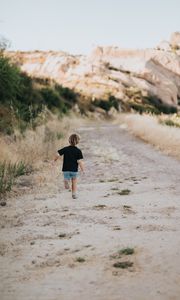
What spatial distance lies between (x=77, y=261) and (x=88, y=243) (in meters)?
0.63

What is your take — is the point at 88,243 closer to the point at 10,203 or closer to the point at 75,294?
the point at 75,294

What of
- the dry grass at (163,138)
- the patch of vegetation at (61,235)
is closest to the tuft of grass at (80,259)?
the patch of vegetation at (61,235)

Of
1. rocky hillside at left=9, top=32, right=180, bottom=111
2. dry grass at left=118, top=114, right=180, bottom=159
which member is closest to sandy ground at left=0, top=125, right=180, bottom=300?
dry grass at left=118, top=114, right=180, bottom=159

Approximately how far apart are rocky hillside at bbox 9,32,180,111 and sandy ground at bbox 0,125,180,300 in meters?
40.8

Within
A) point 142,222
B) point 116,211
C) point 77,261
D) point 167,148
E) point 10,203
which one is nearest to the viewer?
point 77,261

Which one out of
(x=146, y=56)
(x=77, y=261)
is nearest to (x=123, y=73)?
(x=146, y=56)

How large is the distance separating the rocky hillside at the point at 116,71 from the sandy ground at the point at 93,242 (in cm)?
4078

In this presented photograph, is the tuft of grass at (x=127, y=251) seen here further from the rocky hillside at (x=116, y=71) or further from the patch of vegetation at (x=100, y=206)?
the rocky hillside at (x=116, y=71)

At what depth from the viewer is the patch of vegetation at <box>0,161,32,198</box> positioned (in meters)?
8.65

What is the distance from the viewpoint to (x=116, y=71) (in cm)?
6150

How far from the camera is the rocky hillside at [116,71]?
55.6 metres

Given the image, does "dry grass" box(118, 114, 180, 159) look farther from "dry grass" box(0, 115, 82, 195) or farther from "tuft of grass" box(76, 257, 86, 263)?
"tuft of grass" box(76, 257, 86, 263)

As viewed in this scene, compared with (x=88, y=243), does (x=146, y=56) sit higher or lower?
higher

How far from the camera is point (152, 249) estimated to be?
17.2ft
